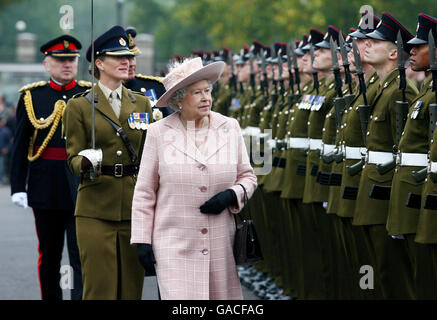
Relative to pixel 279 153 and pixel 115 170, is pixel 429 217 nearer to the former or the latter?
pixel 115 170

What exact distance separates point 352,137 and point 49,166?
2446 millimetres

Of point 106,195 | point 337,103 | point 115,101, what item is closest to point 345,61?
point 337,103

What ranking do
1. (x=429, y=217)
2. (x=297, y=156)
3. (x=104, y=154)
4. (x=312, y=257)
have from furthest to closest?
1. (x=297, y=156)
2. (x=312, y=257)
3. (x=104, y=154)
4. (x=429, y=217)

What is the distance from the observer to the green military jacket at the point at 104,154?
7020 millimetres

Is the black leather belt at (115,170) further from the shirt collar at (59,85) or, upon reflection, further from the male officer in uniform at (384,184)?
the shirt collar at (59,85)

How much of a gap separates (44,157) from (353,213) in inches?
101

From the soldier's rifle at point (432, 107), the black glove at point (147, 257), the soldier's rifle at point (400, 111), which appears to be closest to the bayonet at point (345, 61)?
the soldier's rifle at point (400, 111)

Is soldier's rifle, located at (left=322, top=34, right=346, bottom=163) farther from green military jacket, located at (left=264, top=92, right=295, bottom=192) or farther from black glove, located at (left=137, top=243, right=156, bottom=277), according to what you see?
black glove, located at (left=137, top=243, right=156, bottom=277)

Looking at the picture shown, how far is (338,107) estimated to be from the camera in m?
8.05

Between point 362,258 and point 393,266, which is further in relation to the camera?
point 362,258

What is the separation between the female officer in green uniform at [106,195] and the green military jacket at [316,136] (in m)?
1.93

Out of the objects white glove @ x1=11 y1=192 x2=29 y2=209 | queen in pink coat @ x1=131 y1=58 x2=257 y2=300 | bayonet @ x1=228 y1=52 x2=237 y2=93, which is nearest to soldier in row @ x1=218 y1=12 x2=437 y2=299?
queen in pink coat @ x1=131 y1=58 x2=257 y2=300

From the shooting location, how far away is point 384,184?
7133mm

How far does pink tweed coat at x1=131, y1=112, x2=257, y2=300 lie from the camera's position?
5902 millimetres
